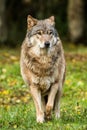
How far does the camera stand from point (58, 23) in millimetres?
31906

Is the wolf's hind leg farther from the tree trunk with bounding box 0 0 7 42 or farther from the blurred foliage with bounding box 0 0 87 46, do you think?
the blurred foliage with bounding box 0 0 87 46

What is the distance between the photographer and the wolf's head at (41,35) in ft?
34.2

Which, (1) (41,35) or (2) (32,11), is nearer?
(1) (41,35)

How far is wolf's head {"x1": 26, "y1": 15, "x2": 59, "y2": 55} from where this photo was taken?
410 inches

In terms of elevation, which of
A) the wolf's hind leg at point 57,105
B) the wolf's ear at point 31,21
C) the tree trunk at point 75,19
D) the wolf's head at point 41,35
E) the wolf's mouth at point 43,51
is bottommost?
the tree trunk at point 75,19

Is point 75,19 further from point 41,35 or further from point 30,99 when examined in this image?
point 41,35

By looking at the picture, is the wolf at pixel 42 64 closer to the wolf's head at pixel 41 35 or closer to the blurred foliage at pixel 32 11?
the wolf's head at pixel 41 35

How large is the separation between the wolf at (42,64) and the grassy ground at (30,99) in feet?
1.27

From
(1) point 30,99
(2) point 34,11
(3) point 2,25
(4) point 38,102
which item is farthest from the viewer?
(2) point 34,11

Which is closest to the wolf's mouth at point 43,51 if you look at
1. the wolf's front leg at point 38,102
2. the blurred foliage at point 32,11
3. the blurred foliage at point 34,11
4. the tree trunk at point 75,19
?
the wolf's front leg at point 38,102

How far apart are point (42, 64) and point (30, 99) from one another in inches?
154

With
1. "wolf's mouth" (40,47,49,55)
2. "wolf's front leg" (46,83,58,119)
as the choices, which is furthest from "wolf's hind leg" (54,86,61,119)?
"wolf's mouth" (40,47,49,55)

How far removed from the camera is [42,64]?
1064 cm

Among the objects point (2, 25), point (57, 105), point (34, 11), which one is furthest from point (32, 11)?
point (57, 105)
